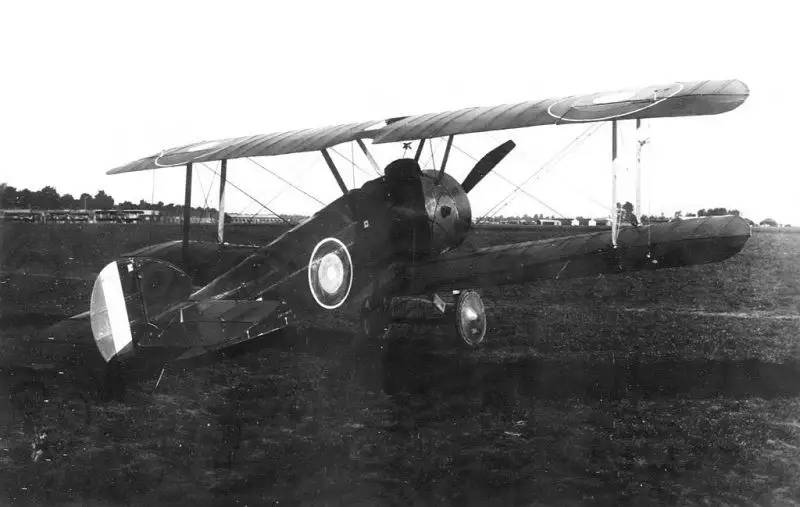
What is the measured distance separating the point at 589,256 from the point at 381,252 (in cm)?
270

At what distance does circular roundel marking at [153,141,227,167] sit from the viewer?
959 cm

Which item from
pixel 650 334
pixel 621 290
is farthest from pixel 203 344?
pixel 621 290

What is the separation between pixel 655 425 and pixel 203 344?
13.1ft

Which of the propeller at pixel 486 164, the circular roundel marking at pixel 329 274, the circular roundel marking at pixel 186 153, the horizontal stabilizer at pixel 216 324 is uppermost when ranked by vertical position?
the circular roundel marking at pixel 186 153

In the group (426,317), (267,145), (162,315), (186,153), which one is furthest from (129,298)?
(186,153)

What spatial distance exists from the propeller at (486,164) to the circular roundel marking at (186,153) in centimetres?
375

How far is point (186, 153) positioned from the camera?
989 centimetres

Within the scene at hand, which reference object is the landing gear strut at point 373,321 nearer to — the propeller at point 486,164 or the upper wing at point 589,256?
the upper wing at point 589,256

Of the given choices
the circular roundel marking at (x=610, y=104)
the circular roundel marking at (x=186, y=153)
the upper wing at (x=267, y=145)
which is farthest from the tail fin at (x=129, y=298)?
the circular roundel marking at (x=610, y=104)

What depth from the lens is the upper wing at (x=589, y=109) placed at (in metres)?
5.99

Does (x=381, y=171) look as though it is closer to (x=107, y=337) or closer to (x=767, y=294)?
(x=107, y=337)

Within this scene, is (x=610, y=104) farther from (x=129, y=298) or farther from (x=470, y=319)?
(x=129, y=298)

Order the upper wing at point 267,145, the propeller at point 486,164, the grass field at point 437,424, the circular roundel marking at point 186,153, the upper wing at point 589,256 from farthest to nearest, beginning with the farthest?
the circular roundel marking at point 186,153 → the propeller at point 486,164 → the upper wing at point 267,145 → the upper wing at point 589,256 → the grass field at point 437,424

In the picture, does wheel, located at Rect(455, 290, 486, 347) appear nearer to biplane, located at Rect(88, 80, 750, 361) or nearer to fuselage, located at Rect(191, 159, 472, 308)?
biplane, located at Rect(88, 80, 750, 361)
